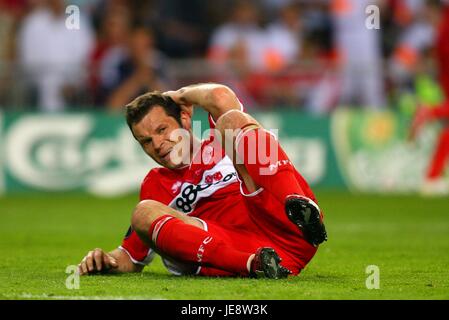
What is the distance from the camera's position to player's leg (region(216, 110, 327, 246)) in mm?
5965

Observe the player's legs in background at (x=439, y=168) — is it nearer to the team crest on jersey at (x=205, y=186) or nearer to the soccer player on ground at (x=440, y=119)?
the soccer player on ground at (x=440, y=119)

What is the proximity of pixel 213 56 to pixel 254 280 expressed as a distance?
36.1ft

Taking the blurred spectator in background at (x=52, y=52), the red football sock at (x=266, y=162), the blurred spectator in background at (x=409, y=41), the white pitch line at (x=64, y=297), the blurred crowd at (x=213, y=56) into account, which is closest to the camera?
the white pitch line at (x=64, y=297)

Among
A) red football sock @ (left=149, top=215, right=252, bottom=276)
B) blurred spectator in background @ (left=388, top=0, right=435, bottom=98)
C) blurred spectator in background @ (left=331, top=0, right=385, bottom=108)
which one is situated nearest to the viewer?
red football sock @ (left=149, top=215, right=252, bottom=276)

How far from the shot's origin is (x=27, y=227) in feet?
37.8

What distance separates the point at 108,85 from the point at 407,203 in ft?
15.3

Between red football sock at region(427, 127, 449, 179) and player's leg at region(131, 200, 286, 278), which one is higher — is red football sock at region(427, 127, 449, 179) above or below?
above

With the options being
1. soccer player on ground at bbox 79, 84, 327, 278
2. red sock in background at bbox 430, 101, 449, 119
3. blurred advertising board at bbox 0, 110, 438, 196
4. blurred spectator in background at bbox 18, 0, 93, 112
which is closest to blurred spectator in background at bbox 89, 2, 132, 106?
blurred spectator in background at bbox 18, 0, 93, 112

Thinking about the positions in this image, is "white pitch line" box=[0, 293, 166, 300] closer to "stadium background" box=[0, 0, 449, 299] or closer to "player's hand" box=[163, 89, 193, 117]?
"player's hand" box=[163, 89, 193, 117]

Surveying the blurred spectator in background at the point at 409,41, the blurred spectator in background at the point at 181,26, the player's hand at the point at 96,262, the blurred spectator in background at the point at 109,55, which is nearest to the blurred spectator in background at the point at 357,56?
the blurred spectator in background at the point at 409,41

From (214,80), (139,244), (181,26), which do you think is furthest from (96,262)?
(181,26)

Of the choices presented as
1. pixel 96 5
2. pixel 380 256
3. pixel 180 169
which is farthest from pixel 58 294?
pixel 96 5

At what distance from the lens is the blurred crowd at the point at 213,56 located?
51.3 feet

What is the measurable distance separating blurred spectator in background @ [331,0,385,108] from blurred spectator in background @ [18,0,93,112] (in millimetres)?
3962
